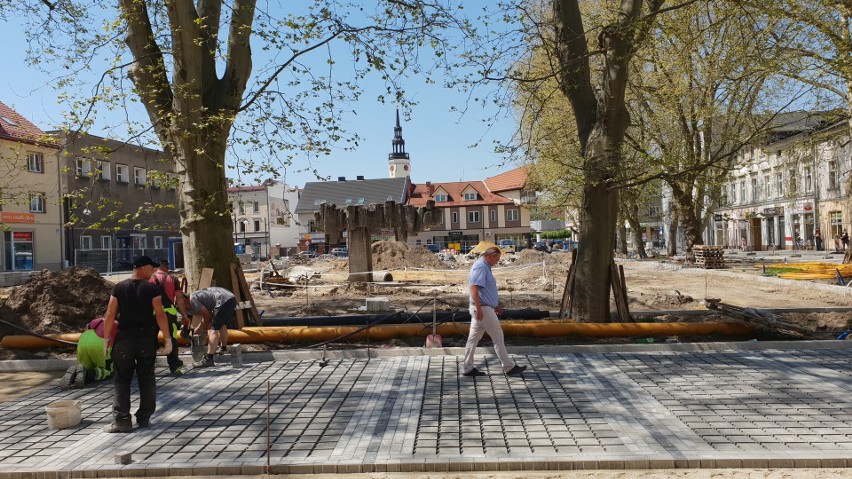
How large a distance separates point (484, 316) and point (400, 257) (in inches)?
1203

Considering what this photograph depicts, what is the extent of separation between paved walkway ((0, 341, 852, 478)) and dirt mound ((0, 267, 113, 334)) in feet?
16.3

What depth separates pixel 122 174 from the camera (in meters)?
47.8

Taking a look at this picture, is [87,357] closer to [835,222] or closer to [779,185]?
[835,222]

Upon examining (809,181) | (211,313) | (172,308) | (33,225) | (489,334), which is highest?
(809,181)

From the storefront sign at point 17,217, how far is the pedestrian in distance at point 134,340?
121ft

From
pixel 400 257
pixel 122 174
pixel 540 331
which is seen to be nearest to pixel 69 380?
pixel 540 331

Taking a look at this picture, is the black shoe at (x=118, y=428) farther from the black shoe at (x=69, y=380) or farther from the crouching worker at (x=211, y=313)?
the crouching worker at (x=211, y=313)

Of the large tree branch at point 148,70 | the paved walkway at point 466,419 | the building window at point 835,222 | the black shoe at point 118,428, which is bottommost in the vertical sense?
the paved walkway at point 466,419

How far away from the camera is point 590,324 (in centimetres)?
1061

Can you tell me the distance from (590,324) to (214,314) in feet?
18.7

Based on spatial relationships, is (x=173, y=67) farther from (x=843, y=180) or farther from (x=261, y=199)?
(x=261, y=199)

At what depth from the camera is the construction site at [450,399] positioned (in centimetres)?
527

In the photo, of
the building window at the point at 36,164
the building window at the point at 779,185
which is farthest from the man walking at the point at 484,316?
the building window at the point at 779,185

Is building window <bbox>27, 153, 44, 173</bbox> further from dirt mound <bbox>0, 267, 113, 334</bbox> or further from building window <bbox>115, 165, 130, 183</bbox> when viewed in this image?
dirt mound <bbox>0, 267, 113, 334</bbox>
